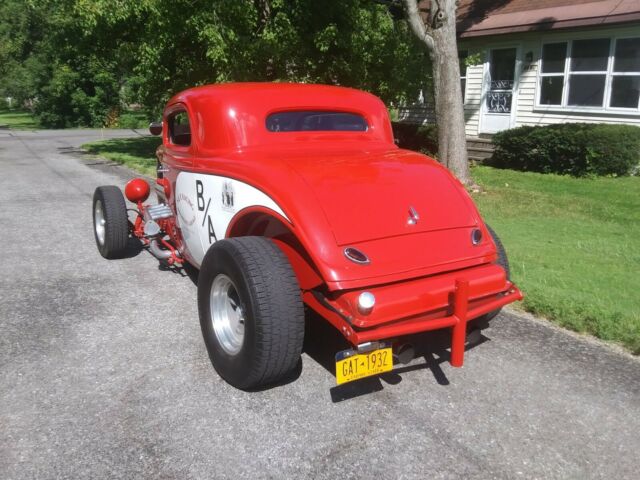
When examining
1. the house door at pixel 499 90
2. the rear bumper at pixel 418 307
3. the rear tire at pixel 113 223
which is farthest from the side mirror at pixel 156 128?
the house door at pixel 499 90

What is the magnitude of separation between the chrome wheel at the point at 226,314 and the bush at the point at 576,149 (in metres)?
10.1

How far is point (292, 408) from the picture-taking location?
10.5ft

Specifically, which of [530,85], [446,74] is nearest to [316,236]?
[446,74]

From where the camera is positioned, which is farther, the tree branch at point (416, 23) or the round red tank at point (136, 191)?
the tree branch at point (416, 23)

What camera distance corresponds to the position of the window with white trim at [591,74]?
13086 millimetres

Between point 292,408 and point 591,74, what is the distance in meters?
13.6

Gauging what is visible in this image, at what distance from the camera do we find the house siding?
1312 cm

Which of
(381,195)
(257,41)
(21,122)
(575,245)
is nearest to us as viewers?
(381,195)

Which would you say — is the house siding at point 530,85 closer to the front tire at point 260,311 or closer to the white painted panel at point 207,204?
the white painted panel at point 207,204

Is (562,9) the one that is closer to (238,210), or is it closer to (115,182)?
(115,182)

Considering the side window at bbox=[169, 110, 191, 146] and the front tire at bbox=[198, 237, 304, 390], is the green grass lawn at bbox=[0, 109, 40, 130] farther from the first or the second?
the front tire at bbox=[198, 237, 304, 390]

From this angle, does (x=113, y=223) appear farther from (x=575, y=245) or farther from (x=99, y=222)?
(x=575, y=245)

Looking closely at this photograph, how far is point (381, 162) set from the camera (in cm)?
379

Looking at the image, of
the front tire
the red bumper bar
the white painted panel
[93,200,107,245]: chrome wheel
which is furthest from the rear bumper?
[93,200,107,245]: chrome wheel
